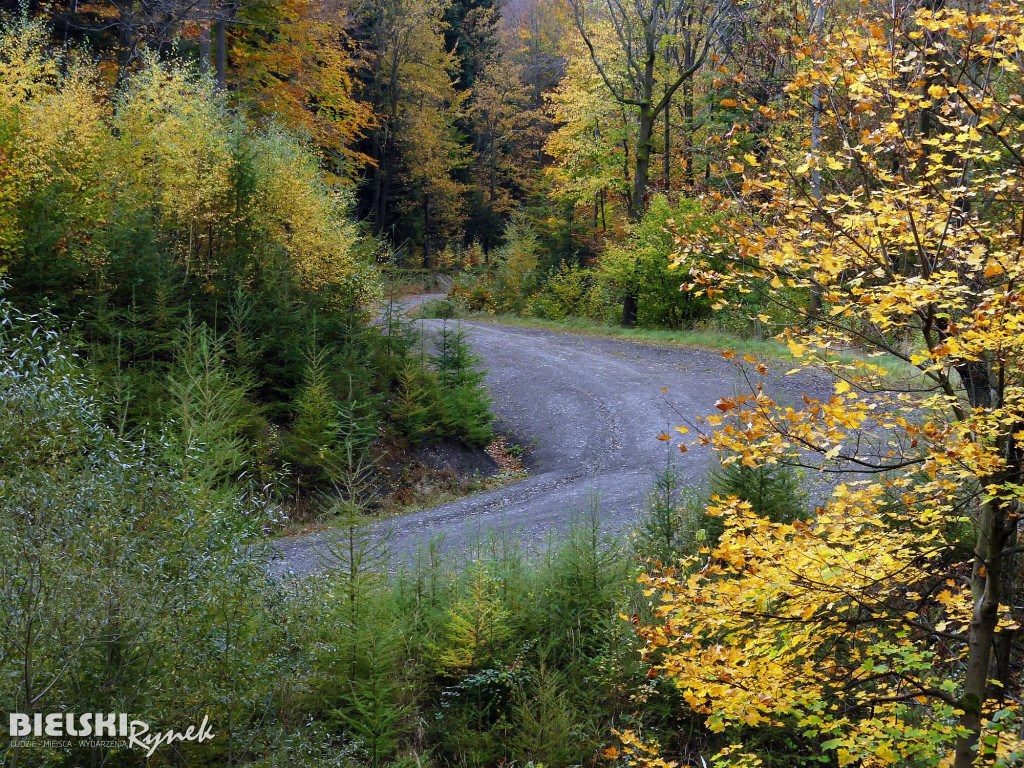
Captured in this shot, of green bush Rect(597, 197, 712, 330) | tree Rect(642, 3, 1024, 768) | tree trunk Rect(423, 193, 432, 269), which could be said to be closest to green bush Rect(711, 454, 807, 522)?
tree Rect(642, 3, 1024, 768)

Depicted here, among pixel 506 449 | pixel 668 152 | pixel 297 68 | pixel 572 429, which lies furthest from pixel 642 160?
pixel 506 449

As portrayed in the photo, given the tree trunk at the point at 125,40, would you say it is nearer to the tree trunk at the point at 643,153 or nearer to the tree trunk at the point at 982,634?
the tree trunk at the point at 643,153

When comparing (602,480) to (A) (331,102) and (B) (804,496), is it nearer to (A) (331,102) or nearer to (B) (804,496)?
(B) (804,496)

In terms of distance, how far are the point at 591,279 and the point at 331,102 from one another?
9648 millimetres

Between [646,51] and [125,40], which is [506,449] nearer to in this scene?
[125,40]

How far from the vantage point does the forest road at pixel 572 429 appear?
831cm

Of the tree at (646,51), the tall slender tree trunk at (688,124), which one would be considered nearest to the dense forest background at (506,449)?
the tree at (646,51)

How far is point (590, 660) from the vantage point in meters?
5.59

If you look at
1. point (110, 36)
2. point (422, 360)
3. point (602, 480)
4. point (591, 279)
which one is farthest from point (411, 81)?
point (602, 480)

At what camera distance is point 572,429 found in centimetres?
1245

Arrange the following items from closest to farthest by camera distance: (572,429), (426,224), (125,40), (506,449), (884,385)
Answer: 1. (884,385)
2. (506,449)
3. (572,429)
4. (125,40)
5. (426,224)

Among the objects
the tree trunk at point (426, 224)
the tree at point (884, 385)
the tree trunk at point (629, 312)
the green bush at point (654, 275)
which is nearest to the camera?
the tree at point (884, 385)

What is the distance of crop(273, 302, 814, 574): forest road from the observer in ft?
27.3

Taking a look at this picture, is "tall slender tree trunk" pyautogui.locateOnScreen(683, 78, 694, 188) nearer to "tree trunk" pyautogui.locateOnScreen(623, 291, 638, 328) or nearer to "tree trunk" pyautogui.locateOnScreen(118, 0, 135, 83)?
"tree trunk" pyautogui.locateOnScreen(623, 291, 638, 328)
